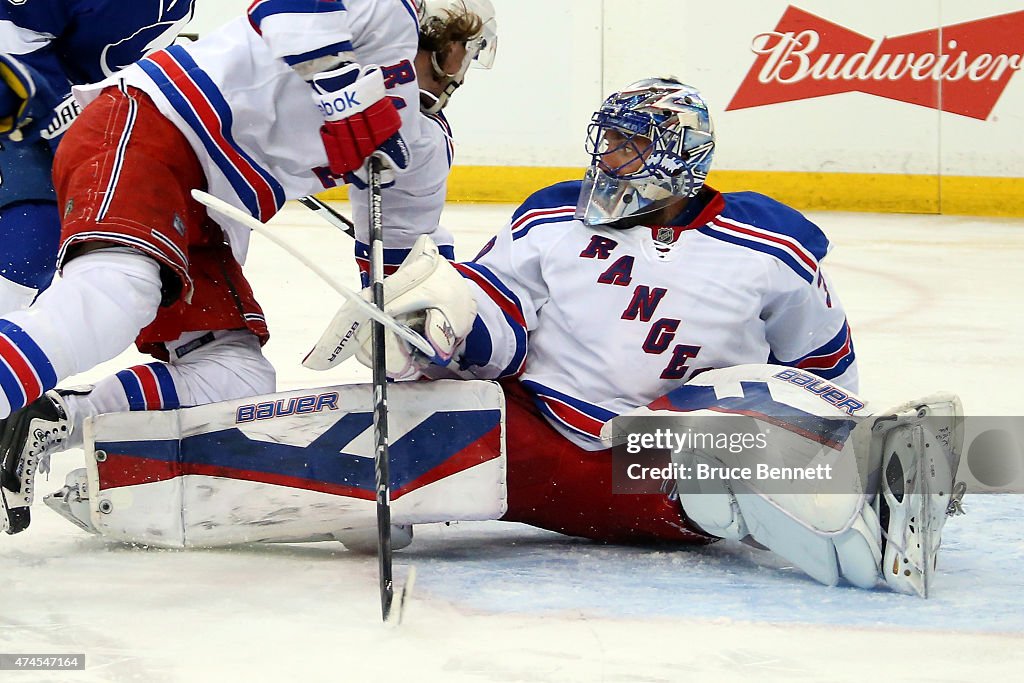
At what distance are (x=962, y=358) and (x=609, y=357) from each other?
180cm

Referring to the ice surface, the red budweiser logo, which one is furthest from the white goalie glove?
the red budweiser logo

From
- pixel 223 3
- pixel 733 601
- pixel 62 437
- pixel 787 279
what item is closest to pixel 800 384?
pixel 787 279

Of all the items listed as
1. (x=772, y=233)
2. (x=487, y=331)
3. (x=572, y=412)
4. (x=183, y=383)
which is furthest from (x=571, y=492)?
(x=183, y=383)

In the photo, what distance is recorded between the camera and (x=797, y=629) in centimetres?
175

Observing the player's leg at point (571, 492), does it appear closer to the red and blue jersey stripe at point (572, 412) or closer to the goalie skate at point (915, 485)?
the red and blue jersey stripe at point (572, 412)

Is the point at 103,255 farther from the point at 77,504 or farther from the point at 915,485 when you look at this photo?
the point at 915,485

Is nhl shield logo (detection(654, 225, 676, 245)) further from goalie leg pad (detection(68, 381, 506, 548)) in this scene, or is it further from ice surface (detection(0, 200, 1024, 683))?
ice surface (detection(0, 200, 1024, 683))

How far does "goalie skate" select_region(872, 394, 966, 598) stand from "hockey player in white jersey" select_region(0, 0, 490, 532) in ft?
2.84

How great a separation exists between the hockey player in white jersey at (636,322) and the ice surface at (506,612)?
100 millimetres

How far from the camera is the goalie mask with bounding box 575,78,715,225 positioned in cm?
222

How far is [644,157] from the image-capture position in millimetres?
2215

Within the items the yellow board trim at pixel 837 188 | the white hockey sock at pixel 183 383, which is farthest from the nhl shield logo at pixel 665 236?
the yellow board trim at pixel 837 188

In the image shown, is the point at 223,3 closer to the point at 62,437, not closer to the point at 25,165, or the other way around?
the point at 25,165

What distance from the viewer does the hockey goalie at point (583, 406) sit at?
1999 mm
